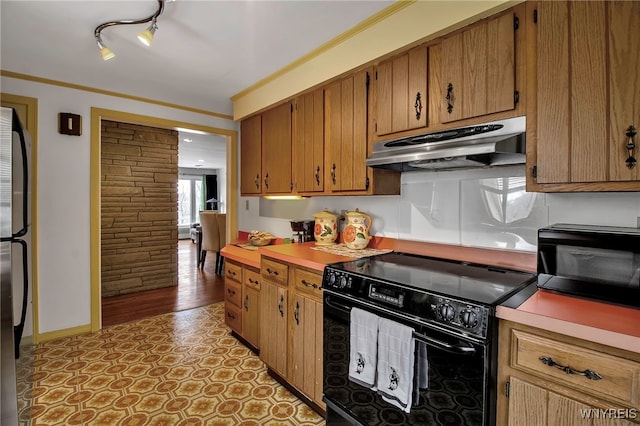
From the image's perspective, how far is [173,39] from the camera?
7.27ft

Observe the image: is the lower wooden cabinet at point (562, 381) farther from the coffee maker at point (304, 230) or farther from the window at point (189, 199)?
the window at point (189, 199)

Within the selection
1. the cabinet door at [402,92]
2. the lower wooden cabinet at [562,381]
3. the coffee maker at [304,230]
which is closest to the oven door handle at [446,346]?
the lower wooden cabinet at [562,381]

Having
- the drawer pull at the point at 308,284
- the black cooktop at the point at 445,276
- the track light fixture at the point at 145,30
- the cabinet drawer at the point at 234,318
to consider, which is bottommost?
the cabinet drawer at the point at 234,318

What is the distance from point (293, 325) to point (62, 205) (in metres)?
2.53

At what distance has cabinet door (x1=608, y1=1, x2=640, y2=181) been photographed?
45.1 inches

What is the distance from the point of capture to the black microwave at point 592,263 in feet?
3.75

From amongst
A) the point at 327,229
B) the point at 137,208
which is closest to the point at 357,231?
the point at 327,229

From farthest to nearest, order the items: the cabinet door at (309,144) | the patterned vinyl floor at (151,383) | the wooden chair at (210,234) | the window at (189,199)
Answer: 1. the window at (189,199)
2. the wooden chair at (210,234)
3. the cabinet door at (309,144)
4. the patterned vinyl floor at (151,383)

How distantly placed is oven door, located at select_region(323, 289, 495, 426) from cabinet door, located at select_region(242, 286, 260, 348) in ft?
3.27

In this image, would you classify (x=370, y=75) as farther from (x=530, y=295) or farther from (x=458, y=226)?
(x=530, y=295)

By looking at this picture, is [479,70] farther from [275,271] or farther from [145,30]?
[145,30]

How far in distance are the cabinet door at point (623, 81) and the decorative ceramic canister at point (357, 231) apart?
1.38 metres

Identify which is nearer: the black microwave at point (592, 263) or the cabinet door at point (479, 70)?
the black microwave at point (592, 263)

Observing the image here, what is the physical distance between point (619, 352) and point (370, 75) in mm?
1850
